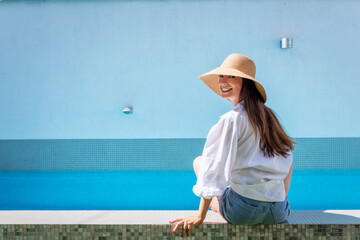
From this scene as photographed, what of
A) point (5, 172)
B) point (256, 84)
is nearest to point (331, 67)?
point (256, 84)

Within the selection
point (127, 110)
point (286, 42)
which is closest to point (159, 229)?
point (127, 110)

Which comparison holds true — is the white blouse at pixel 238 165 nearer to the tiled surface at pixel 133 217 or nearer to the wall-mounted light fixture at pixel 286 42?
the tiled surface at pixel 133 217

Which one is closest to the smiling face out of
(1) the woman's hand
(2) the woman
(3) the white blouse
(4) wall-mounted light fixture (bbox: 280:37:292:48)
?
(2) the woman

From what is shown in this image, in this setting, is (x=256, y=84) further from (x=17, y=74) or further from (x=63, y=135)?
(x=17, y=74)

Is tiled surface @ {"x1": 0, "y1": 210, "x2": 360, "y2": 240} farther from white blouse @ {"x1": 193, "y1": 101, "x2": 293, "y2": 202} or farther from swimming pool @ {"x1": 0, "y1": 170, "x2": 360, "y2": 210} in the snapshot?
swimming pool @ {"x1": 0, "y1": 170, "x2": 360, "y2": 210}

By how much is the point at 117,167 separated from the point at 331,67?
14.3ft

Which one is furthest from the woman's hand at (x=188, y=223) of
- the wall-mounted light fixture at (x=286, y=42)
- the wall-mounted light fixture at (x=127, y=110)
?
the wall-mounted light fixture at (x=286, y=42)

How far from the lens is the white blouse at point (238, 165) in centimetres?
161

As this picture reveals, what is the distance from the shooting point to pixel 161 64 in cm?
701

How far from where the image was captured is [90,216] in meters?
1.94

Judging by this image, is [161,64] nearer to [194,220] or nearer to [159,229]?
[159,229]

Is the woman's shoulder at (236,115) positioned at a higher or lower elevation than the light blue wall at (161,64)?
lower

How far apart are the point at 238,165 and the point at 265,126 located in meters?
0.21

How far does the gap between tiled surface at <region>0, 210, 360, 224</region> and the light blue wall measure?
4.99 meters
